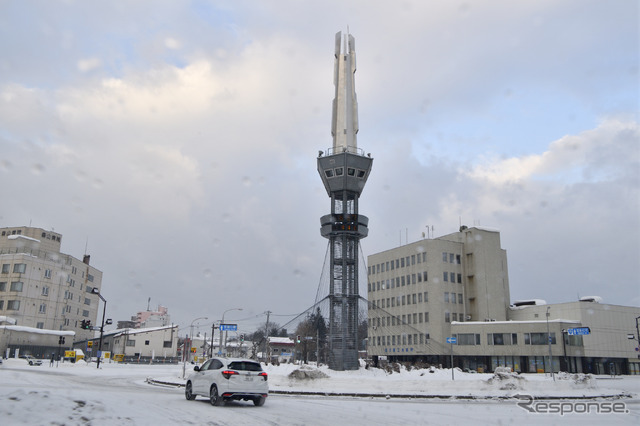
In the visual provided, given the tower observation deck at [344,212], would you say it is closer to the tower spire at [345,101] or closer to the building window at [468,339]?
the tower spire at [345,101]

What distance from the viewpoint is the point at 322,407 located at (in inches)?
722

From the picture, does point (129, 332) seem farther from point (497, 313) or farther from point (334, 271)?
point (497, 313)

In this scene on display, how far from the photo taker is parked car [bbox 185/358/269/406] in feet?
56.4

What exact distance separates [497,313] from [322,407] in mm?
66201

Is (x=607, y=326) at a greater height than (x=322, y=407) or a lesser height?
greater

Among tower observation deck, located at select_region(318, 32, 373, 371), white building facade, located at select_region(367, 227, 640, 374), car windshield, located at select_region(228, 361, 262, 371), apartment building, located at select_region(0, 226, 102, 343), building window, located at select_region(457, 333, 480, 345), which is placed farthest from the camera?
apartment building, located at select_region(0, 226, 102, 343)

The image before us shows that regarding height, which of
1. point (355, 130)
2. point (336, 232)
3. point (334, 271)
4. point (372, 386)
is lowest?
point (372, 386)

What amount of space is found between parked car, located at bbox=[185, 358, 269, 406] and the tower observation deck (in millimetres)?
35155

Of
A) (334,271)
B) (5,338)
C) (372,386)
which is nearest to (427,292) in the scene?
(334,271)

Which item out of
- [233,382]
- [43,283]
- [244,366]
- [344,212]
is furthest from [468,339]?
[43,283]

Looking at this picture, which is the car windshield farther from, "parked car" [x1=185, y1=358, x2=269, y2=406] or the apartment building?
the apartment building

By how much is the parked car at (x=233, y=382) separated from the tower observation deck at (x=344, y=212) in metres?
35.2

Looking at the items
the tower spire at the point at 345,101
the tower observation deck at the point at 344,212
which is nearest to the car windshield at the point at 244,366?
the tower observation deck at the point at 344,212

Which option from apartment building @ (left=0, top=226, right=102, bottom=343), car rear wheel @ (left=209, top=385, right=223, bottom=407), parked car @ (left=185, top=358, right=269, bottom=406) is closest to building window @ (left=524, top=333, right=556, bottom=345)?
parked car @ (left=185, top=358, right=269, bottom=406)
